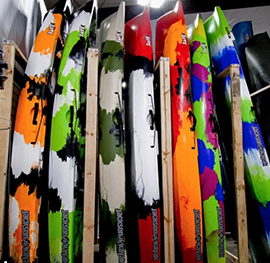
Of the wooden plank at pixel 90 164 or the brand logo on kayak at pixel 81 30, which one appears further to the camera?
the brand logo on kayak at pixel 81 30

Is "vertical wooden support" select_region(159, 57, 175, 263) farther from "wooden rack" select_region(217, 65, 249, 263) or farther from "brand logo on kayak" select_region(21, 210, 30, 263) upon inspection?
"brand logo on kayak" select_region(21, 210, 30, 263)

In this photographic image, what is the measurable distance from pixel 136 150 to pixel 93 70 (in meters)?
0.55

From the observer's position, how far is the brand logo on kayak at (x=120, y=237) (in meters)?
1.28

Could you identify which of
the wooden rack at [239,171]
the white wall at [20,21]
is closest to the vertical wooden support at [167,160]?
the wooden rack at [239,171]

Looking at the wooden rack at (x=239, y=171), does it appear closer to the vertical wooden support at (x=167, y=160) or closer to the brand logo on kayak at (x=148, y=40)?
the vertical wooden support at (x=167, y=160)

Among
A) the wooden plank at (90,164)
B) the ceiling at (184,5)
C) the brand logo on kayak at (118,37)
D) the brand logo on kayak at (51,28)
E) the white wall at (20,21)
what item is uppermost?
the ceiling at (184,5)

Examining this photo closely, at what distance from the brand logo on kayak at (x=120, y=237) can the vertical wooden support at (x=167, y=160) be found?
24 cm

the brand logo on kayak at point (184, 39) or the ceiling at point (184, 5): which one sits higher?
the ceiling at point (184, 5)

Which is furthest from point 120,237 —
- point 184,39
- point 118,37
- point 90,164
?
point 184,39

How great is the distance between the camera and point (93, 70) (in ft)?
4.41

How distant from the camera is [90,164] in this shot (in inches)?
49.3

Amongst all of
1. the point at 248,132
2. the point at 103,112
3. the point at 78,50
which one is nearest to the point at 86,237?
the point at 103,112

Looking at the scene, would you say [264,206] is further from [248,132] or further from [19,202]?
[19,202]

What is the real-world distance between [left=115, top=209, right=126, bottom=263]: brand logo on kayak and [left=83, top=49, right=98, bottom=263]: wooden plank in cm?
15
